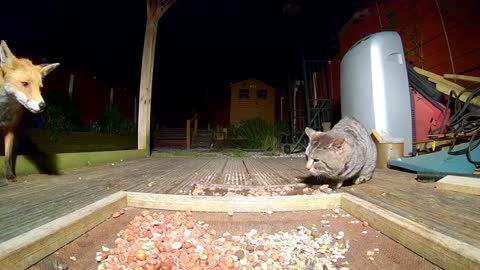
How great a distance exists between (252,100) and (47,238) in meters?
11.3

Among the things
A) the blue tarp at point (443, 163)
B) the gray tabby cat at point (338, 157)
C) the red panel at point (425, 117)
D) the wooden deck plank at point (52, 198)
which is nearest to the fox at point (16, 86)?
the wooden deck plank at point (52, 198)

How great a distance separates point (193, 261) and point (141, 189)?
0.92m

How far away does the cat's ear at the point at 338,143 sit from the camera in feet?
5.34

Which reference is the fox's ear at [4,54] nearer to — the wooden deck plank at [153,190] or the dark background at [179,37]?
the wooden deck plank at [153,190]

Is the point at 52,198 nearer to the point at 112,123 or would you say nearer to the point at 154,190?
the point at 154,190

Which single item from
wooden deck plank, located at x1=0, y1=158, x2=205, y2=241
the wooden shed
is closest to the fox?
wooden deck plank, located at x1=0, y1=158, x2=205, y2=241

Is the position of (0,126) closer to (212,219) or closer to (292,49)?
(212,219)

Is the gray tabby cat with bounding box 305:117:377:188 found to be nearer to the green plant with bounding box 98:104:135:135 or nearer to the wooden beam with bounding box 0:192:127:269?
the wooden beam with bounding box 0:192:127:269

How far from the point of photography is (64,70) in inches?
223

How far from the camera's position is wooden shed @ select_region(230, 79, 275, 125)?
464 inches

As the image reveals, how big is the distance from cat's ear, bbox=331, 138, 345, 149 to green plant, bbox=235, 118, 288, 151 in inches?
171

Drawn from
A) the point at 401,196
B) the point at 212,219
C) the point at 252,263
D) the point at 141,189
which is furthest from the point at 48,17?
the point at 401,196

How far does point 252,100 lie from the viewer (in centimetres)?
1177


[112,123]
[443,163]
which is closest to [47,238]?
[443,163]
